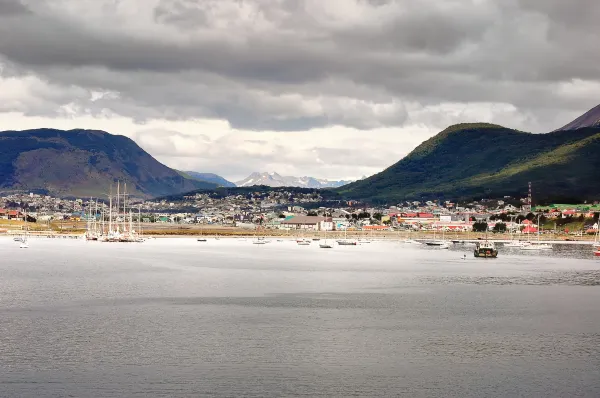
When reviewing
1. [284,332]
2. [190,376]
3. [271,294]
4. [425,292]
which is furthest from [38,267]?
[190,376]

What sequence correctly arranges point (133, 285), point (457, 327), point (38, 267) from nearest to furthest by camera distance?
1. point (457, 327)
2. point (133, 285)
3. point (38, 267)

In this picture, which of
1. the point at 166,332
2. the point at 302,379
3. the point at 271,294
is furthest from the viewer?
the point at 271,294

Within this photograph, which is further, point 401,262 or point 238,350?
point 401,262

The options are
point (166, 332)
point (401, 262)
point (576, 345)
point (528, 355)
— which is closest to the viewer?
point (528, 355)

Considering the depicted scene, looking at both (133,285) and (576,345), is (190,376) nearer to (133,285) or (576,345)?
(576,345)

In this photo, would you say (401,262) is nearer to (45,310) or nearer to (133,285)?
(133,285)

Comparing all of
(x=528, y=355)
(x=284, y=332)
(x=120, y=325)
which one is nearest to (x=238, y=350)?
(x=284, y=332)
